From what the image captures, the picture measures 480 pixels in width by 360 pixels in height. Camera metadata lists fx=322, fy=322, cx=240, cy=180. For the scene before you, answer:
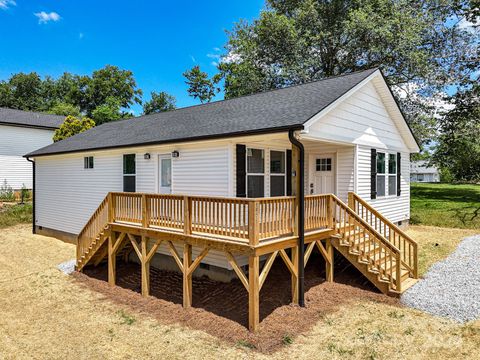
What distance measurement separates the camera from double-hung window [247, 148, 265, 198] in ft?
28.8

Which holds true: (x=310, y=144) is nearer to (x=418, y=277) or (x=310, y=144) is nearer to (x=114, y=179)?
(x=418, y=277)

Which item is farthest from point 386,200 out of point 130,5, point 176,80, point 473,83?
point 176,80

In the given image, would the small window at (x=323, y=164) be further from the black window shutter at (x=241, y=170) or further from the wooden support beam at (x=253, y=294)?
the wooden support beam at (x=253, y=294)

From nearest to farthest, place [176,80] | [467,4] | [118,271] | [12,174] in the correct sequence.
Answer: [118,271] → [467,4] → [12,174] → [176,80]

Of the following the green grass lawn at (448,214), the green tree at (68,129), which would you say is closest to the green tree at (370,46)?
the green grass lawn at (448,214)

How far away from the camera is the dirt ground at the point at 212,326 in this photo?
5664 mm

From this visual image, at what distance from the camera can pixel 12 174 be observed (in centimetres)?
2388

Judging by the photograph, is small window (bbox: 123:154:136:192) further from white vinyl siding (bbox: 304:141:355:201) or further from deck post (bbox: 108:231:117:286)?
white vinyl siding (bbox: 304:141:355:201)

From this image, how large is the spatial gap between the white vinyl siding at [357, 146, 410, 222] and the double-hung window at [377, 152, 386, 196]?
285mm

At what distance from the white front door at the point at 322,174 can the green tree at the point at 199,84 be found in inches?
1442

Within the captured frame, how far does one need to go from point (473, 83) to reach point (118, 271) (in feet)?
82.0

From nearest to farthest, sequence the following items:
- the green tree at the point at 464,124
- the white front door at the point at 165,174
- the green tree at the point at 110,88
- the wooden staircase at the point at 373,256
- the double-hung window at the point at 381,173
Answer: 1. the wooden staircase at the point at 373,256
2. the white front door at the point at 165,174
3. the double-hung window at the point at 381,173
4. the green tree at the point at 464,124
5. the green tree at the point at 110,88

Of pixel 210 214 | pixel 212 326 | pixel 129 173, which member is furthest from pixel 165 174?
pixel 212 326

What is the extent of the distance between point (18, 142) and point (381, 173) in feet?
84.5
